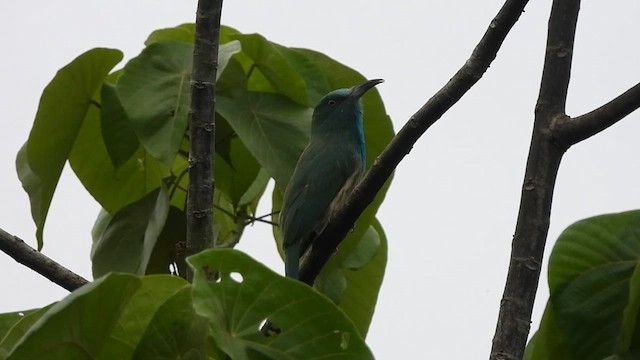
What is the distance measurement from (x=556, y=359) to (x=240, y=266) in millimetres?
655

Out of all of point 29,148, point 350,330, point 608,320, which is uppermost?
point 29,148

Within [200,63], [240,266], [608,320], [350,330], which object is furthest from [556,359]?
[200,63]

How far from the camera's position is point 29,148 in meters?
2.79

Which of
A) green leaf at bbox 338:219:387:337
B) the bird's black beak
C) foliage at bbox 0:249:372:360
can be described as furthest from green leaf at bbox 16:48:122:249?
foliage at bbox 0:249:372:360

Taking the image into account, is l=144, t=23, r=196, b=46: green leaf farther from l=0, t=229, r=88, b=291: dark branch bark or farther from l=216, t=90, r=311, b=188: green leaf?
l=0, t=229, r=88, b=291: dark branch bark

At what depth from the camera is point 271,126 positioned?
2859 mm

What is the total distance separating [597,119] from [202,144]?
0.86 metres

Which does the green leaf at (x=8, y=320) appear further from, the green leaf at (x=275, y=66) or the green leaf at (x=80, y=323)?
the green leaf at (x=275, y=66)

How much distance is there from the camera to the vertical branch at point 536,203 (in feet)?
6.20

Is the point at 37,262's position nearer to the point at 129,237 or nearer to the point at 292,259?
the point at 129,237

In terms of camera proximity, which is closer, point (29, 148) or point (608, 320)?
point (608, 320)

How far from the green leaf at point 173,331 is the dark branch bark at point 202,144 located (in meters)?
0.63

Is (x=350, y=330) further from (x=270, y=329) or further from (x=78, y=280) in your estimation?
(x=78, y=280)

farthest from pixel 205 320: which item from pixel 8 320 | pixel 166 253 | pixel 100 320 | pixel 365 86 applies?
pixel 365 86
